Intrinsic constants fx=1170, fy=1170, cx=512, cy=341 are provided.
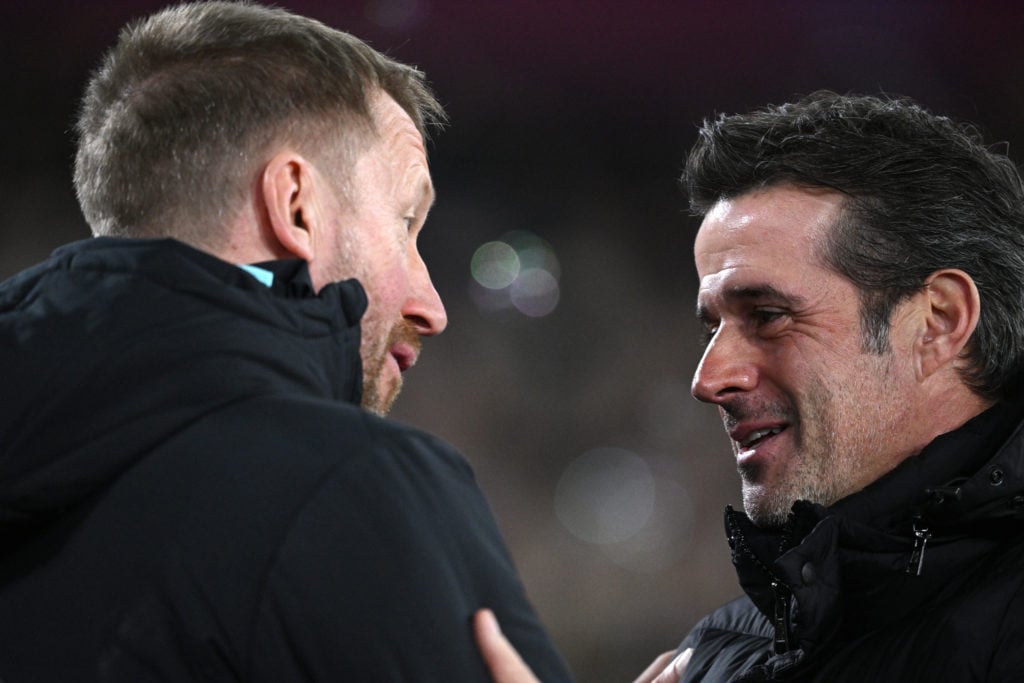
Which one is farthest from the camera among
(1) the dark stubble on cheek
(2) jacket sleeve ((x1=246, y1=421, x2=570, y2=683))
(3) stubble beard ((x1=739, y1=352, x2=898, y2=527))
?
(3) stubble beard ((x1=739, y1=352, x2=898, y2=527))

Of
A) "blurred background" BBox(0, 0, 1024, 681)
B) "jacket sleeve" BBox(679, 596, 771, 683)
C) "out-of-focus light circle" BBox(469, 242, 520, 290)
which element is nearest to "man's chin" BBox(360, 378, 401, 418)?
"jacket sleeve" BBox(679, 596, 771, 683)

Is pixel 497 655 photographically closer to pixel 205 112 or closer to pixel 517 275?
pixel 205 112

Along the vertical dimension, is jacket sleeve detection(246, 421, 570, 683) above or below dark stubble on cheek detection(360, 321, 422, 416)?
below

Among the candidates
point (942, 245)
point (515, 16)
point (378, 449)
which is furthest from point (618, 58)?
point (378, 449)

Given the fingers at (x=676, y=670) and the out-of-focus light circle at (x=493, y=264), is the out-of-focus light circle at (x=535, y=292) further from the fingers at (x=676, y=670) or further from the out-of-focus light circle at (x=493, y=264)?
the fingers at (x=676, y=670)

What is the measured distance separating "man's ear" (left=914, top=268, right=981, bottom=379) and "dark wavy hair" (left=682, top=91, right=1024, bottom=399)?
22mm

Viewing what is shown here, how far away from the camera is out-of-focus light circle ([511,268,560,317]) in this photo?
6.36 m

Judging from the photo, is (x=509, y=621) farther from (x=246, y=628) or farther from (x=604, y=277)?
(x=604, y=277)

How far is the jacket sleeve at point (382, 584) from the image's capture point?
0.93 meters

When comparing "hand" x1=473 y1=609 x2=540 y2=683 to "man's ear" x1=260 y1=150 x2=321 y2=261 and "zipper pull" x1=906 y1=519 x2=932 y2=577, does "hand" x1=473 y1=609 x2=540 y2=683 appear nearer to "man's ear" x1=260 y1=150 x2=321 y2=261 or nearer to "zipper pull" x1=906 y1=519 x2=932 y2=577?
"man's ear" x1=260 y1=150 x2=321 y2=261

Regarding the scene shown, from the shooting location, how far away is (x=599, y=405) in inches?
250

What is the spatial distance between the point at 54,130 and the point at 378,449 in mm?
5109

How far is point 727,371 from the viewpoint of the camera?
1970 mm

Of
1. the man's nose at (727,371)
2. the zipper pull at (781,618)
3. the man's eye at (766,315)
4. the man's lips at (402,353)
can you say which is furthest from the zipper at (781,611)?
the man's lips at (402,353)
